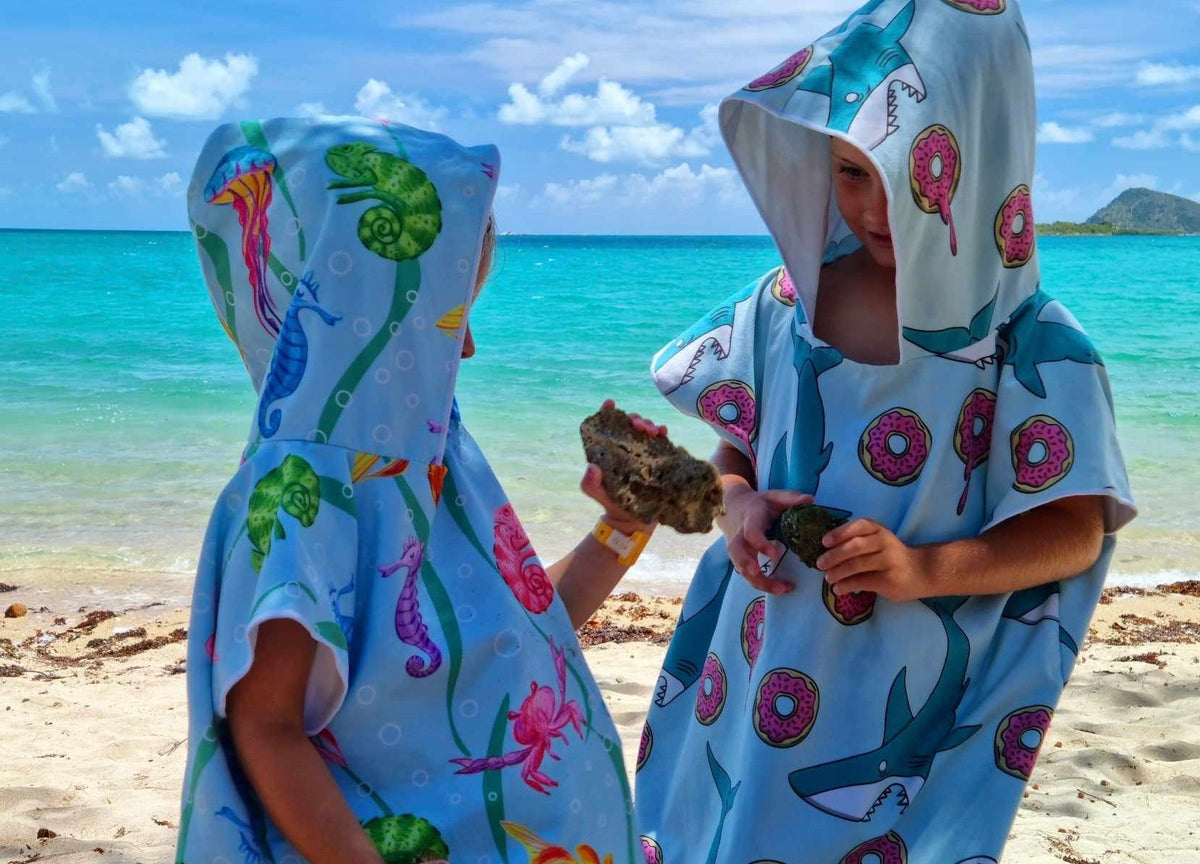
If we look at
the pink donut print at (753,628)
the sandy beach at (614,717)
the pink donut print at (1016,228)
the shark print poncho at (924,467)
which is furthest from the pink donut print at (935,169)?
the sandy beach at (614,717)

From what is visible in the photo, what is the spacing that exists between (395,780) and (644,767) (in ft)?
3.63

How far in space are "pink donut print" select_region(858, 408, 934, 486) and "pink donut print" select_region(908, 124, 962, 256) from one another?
383mm

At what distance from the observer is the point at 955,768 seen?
2.20 metres

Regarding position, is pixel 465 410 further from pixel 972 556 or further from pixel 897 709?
pixel 972 556

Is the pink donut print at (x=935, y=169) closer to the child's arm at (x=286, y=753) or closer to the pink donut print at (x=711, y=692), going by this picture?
the pink donut print at (x=711, y=692)

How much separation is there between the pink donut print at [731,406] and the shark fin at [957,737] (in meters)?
0.71

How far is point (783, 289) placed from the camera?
8.32 feet

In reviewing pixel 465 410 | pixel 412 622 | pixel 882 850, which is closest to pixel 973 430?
pixel 882 850

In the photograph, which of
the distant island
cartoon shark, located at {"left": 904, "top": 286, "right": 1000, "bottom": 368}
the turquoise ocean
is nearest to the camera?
cartoon shark, located at {"left": 904, "top": 286, "right": 1000, "bottom": 368}

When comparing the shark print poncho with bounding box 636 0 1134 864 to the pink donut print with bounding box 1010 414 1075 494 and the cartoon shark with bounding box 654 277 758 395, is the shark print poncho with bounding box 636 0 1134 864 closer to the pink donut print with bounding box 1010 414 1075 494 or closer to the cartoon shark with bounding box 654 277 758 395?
the pink donut print with bounding box 1010 414 1075 494

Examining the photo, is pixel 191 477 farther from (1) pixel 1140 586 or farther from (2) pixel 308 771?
(2) pixel 308 771

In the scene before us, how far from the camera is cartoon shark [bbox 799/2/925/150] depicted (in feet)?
6.70

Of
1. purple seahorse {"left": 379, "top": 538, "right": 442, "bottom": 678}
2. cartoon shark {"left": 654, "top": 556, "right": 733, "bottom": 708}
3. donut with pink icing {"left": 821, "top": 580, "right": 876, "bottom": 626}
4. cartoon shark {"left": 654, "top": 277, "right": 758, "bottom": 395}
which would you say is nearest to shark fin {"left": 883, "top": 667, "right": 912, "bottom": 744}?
donut with pink icing {"left": 821, "top": 580, "right": 876, "bottom": 626}

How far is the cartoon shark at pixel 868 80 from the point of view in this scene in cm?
204
